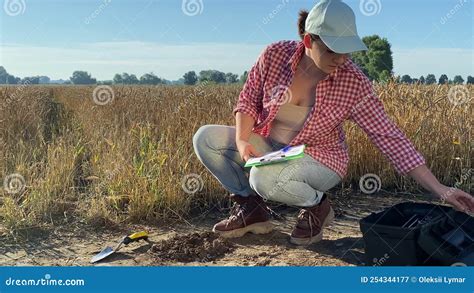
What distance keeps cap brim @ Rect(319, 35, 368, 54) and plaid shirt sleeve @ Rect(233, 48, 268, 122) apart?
494mm

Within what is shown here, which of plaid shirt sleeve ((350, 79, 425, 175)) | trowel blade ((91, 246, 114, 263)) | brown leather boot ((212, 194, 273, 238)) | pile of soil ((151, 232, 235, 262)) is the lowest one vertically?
trowel blade ((91, 246, 114, 263))

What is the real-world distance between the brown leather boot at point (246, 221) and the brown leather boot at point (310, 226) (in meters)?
0.22

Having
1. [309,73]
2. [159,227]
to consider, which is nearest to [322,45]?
[309,73]

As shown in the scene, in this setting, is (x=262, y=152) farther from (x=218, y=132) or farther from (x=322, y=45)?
(x=322, y=45)

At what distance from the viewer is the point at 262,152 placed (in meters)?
2.79

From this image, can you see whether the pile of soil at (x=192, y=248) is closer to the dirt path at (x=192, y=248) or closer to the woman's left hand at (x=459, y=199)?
the dirt path at (x=192, y=248)

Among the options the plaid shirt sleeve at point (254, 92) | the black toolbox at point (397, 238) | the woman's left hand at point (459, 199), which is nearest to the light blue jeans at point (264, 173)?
the plaid shirt sleeve at point (254, 92)

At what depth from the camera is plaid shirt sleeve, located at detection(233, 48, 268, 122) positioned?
2.74 metres

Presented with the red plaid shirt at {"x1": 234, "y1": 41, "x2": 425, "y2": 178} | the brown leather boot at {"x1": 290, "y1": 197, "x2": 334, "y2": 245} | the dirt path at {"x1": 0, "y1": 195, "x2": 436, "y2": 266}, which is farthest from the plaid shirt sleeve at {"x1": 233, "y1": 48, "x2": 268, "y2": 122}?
the dirt path at {"x1": 0, "y1": 195, "x2": 436, "y2": 266}

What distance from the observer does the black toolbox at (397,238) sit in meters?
2.16

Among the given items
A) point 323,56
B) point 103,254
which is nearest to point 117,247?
point 103,254

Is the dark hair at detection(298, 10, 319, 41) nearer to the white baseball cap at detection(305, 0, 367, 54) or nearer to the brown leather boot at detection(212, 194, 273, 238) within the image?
the white baseball cap at detection(305, 0, 367, 54)

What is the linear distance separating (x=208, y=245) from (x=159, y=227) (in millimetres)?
539

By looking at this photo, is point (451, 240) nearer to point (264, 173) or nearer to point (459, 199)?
point (459, 199)
